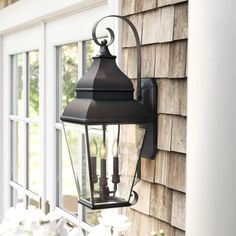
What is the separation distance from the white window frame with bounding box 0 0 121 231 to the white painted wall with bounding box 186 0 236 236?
68 cm

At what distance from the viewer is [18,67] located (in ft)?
11.4

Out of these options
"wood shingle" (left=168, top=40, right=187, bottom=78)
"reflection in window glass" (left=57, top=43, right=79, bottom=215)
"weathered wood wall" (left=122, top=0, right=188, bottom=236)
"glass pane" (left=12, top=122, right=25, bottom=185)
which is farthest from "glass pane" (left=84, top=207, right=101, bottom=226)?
"glass pane" (left=12, top=122, right=25, bottom=185)

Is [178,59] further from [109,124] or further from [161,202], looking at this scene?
[161,202]

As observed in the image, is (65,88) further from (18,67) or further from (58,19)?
(18,67)

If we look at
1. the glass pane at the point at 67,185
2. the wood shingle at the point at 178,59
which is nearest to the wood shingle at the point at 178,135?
the wood shingle at the point at 178,59

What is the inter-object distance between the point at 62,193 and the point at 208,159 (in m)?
1.63

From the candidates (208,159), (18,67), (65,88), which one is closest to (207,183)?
(208,159)

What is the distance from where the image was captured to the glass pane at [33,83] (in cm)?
311

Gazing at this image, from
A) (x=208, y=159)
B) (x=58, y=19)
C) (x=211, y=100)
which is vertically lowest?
(x=208, y=159)

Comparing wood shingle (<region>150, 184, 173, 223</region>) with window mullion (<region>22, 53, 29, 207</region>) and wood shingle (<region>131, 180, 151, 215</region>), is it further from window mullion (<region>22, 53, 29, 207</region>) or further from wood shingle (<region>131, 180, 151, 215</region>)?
window mullion (<region>22, 53, 29, 207</region>)

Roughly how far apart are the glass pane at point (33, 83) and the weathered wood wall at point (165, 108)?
1.29m

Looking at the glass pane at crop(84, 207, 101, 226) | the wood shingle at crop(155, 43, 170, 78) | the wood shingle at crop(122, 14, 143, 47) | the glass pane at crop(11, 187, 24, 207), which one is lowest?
the glass pane at crop(11, 187, 24, 207)

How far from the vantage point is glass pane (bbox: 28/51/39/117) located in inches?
122

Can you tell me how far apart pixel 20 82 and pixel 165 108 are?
6.17 feet
